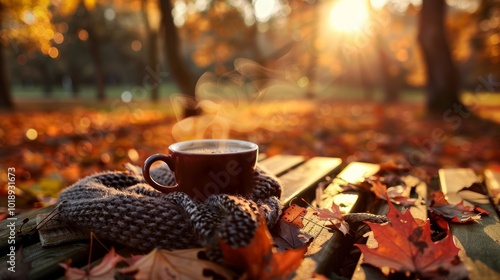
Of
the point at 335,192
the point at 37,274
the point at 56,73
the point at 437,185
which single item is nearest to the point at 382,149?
the point at 437,185

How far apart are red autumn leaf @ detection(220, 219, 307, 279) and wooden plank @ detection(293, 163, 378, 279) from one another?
8cm

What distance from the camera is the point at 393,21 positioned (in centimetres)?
1589

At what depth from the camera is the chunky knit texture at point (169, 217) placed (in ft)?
2.97

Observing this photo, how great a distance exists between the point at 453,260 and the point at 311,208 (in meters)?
0.51

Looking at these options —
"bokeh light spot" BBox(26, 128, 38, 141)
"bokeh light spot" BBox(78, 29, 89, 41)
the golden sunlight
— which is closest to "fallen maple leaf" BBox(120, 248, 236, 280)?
"bokeh light spot" BBox(26, 128, 38, 141)

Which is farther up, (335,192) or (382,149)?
(335,192)

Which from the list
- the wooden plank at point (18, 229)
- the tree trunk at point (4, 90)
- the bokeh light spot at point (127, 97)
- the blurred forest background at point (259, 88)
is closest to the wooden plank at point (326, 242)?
the wooden plank at point (18, 229)

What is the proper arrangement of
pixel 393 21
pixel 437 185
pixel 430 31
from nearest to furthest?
pixel 437 185 → pixel 430 31 → pixel 393 21

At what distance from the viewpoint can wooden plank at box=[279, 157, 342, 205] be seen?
149 centimetres

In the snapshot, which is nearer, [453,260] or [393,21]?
[453,260]

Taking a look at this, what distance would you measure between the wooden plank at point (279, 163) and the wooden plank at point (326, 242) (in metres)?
0.31

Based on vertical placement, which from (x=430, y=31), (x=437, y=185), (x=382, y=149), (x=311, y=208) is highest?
(x=430, y=31)

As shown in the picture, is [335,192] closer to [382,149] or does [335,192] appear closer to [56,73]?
[382,149]

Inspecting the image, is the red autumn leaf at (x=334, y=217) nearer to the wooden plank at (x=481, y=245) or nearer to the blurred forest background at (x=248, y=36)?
the wooden plank at (x=481, y=245)
